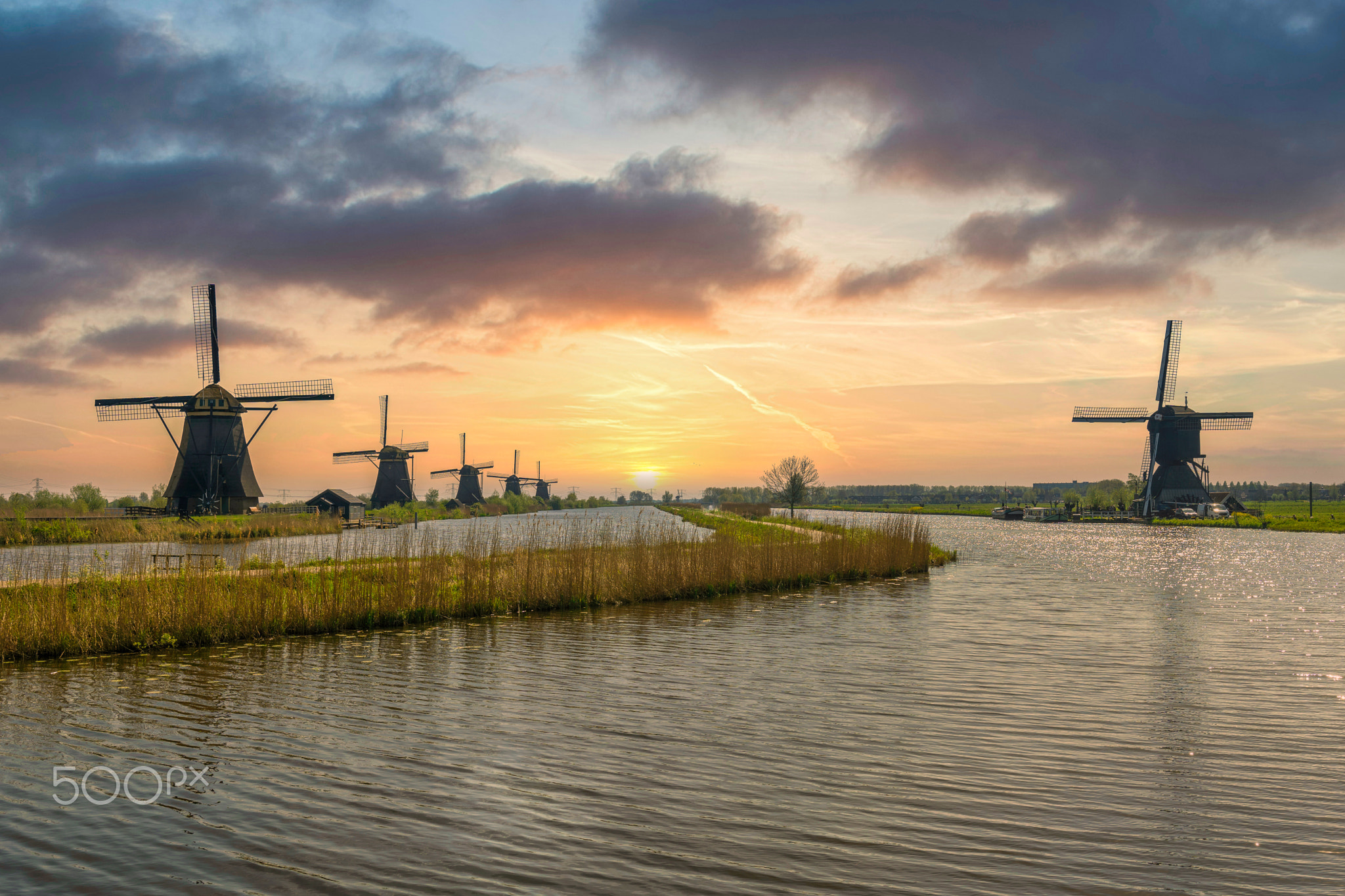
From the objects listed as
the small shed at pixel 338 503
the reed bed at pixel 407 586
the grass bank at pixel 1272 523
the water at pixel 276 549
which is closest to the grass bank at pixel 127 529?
the water at pixel 276 549

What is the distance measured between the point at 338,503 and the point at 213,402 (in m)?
15.5

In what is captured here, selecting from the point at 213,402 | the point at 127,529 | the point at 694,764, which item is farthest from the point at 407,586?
the point at 213,402

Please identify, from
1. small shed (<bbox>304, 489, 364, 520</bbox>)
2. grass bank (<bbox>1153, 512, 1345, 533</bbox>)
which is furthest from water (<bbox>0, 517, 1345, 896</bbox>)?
grass bank (<bbox>1153, 512, 1345, 533</bbox>)

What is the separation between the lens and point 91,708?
30.9 ft

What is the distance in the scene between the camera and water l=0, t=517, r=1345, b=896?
16.9 ft

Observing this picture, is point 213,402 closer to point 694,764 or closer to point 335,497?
point 335,497

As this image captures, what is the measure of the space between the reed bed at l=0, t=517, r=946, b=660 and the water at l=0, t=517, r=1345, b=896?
844 mm

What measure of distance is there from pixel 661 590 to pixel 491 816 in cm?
1489

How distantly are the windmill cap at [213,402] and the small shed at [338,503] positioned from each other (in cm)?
1345

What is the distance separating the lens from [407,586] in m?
16.8

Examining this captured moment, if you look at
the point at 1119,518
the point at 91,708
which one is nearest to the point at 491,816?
the point at 91,708

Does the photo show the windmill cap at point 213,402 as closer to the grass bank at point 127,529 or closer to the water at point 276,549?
the grass bank at point 127,529

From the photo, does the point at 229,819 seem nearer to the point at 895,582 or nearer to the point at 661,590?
the point at 661,590

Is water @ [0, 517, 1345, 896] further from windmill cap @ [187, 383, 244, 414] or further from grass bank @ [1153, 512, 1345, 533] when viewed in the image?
grass bank @ [1153, 512, 1345, 533]
